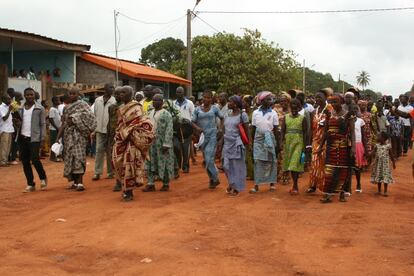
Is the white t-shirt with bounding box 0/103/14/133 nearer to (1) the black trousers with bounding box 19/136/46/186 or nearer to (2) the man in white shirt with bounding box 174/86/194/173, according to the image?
(1) the black trousers with bounding box 19/136/46/186

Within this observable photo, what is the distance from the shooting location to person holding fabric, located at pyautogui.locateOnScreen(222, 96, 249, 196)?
30.8ft

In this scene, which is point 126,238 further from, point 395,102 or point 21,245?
point 395,102

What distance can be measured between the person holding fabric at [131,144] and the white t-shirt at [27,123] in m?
1.84

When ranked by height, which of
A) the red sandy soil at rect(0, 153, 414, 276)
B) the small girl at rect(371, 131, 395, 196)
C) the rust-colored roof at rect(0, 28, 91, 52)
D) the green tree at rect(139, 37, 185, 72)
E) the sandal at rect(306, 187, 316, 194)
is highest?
the green tree at rect(139, 37, 185, 72)

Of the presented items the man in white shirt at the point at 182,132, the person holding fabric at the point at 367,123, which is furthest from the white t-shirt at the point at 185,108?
the person holding fabric at the point at 367,123

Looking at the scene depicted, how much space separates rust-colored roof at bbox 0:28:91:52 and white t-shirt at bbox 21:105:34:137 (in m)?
9.19

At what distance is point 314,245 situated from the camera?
6164mm

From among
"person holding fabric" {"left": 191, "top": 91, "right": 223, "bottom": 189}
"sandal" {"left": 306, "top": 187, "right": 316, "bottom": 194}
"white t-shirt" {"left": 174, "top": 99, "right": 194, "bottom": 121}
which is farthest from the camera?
"white t-shirt" {"left": 174, "top": 99, "right": 194, "bottom": 121}

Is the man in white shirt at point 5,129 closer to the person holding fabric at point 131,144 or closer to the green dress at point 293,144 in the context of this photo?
the person holding fabric at point 131,144

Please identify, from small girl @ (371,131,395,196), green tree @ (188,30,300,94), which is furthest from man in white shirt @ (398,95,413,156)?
green tree @ (188,30,300,94)

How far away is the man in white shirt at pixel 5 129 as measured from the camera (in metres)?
13.5

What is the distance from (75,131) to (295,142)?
380 cm

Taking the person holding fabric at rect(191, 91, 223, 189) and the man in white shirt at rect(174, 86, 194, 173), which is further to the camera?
the man in white shirt at rect(174, 86, 194, 173)

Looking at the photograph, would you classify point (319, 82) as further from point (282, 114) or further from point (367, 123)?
point (282, 114)
